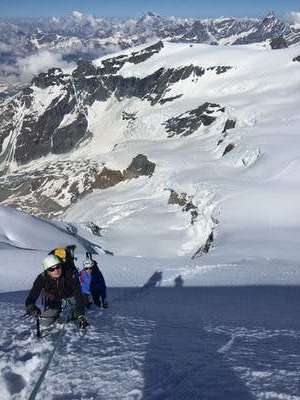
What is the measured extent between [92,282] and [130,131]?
16915 centimetres

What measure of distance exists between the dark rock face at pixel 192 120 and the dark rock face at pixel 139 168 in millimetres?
26717

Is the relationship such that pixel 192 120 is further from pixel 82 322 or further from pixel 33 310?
pixel 33 310

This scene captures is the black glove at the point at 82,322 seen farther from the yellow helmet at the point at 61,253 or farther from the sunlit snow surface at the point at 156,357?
the yellow helmet at the point at 61,253

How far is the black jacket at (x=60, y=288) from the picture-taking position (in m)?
9.06

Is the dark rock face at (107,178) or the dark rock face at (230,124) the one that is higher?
the dark rock face at (230,124)

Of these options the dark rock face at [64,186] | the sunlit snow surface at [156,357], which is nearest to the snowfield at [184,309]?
the sunlit snow surface at [156,357]

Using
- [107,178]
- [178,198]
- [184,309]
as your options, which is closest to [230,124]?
[107,178]

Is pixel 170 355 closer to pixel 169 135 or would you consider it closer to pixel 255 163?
pixel 255 163

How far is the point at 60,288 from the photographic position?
9.15 meters

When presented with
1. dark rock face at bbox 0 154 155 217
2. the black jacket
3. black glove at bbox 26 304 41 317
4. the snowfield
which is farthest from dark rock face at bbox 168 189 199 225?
black glove at bbox 26 304 41 317

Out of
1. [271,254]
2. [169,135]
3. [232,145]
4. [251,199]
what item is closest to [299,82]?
[169,135]

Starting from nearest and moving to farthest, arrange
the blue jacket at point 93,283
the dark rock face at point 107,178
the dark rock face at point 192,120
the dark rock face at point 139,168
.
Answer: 1. the blue jacket at point 93,283
2. the dark rock face at point 139,168
3. the dark rock face at point 107,178
4. the dark rock face at point 192,120

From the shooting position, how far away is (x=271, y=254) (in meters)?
34.6

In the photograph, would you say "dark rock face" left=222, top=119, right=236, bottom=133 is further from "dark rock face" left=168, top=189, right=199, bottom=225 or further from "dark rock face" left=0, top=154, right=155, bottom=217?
"dark rock face" left=168, top=189, right=199, bottom=225
